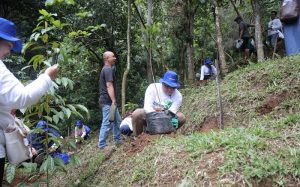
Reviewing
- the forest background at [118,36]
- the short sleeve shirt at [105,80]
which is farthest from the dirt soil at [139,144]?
Answer: the forest background at [118,36]

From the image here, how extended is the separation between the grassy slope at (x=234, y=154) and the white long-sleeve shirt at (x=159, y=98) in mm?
837

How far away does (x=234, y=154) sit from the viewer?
348cm

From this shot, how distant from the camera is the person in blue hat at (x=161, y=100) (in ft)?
19.6

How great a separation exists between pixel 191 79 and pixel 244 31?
2.35 m

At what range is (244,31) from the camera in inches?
492

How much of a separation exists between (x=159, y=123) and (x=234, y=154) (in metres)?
2.12

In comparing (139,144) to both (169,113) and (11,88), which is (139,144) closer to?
(169,113)

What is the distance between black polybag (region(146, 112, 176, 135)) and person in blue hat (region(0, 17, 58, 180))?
109 inches

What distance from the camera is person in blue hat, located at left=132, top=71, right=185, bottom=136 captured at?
19.6ft

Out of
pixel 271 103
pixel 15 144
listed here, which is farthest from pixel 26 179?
pixel 271 103

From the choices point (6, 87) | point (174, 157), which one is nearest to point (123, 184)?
point (174, 157)

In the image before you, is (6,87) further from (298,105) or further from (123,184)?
(298,105)

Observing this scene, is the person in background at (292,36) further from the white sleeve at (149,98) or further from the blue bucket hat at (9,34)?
the blue bucket hat at (9,34)

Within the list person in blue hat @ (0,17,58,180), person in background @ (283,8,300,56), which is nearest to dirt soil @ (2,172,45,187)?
person in blue hat @ (0,17,58,180)
